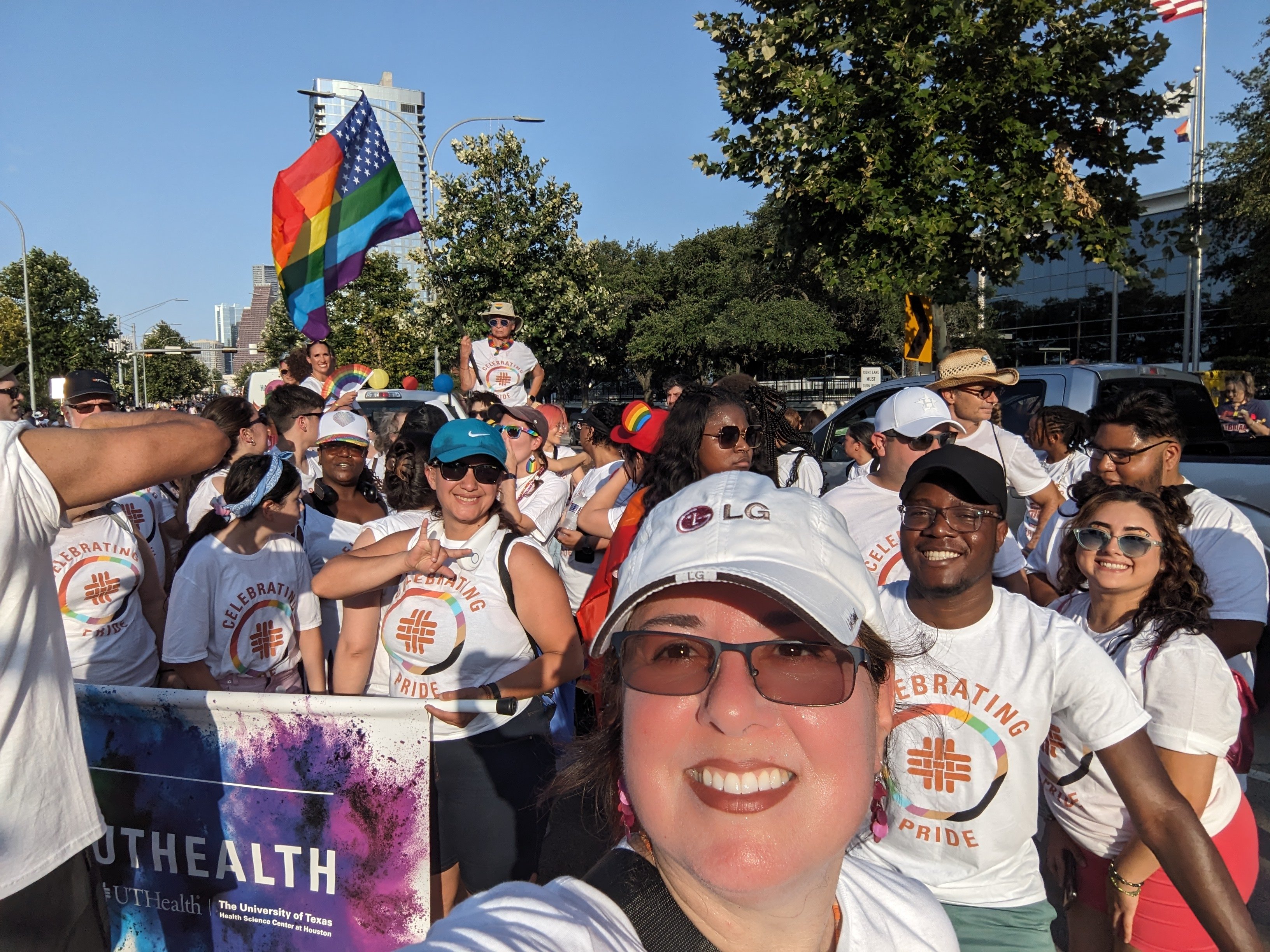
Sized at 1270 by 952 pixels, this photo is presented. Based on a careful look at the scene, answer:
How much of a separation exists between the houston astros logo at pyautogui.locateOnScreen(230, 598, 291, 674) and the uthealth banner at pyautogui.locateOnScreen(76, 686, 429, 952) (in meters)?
0.71

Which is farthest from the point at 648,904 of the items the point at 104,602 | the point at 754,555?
the point at 104,602

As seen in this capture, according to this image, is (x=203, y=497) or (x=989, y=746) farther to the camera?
(x=203, y=497)

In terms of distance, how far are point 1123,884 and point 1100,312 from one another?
50.0 metres

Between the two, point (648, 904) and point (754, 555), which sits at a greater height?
point (754, 555)

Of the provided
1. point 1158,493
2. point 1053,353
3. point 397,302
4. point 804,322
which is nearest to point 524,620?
point 1158,493

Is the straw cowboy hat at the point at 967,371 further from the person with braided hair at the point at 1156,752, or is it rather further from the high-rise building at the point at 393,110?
the high-rise building at the point at 393,110

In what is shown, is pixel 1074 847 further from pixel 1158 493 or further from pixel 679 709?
pixel 679 709

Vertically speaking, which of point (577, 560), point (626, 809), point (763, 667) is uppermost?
point (763, 667)

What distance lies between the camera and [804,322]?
35625mm

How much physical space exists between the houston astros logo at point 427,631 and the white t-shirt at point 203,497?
75.6 inches

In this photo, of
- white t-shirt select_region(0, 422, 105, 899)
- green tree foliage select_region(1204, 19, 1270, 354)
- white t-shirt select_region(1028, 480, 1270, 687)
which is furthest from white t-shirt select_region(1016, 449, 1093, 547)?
green tree foliage select_region(1204, 19, 1270, 354)

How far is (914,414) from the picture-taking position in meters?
3.94

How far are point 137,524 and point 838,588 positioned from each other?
14.6ft

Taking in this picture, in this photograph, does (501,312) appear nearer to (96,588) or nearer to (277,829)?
(96,588)
